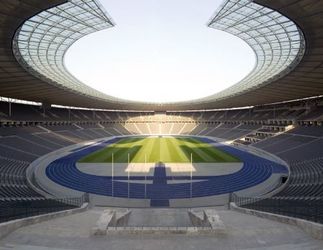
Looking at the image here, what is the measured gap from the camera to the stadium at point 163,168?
1138cm

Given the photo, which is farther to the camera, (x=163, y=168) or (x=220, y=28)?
(x=163, y=168)

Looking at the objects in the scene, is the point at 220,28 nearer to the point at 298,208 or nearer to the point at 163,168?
the point at 163,168

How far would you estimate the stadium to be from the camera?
448 inches

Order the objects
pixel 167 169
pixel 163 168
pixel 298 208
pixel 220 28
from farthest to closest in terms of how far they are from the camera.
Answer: pixel 163 168
pixel 167 169
pixel 220 28
pixel 298 208

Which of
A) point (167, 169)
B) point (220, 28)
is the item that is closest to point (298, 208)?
point (220, 28)

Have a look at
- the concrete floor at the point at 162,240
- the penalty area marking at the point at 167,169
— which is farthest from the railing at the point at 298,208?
the penalty area marking at the point at 167,169

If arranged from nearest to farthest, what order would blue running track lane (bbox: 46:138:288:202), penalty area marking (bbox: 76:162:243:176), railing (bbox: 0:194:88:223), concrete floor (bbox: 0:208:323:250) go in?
concrete floor (bbox: 0:208:323:250) < railing (bbox: 0:194:88:223) < blue running track lane (bbox: 46:138:288:202) < penalty area marking (bbox: 76:162:243:176)

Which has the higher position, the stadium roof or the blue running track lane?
the stadium roof

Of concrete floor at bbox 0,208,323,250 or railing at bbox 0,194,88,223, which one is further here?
railing at bbox 0,194,88,223

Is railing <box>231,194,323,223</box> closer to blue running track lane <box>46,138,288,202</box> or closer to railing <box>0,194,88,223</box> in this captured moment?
blue running track lane <box>46,138,288,202</box>

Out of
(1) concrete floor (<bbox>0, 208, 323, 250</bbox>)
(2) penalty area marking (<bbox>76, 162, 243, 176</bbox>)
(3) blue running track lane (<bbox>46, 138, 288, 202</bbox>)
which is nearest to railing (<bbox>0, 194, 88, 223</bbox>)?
(1) concrete floor (<bbox>0, 208, 323, 250</bbox>)

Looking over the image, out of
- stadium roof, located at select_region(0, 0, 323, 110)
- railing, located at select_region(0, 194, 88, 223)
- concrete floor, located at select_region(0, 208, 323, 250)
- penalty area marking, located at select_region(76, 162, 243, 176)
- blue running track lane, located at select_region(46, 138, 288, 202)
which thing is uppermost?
stadium roof, located at select_region(0, 0, 323, 110)

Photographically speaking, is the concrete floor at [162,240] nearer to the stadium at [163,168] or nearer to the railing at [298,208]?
the stadium at [163,168]

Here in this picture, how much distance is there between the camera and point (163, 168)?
122ft
